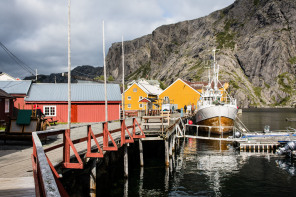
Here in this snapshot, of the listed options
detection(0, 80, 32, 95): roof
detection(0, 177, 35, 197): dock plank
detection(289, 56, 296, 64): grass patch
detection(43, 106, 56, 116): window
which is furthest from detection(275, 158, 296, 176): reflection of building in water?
detection(289, 56, 296, 64): grass patch

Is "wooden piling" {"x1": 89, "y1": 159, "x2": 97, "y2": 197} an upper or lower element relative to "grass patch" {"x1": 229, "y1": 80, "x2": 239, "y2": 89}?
lower

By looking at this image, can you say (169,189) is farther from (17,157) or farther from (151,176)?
(17,157)

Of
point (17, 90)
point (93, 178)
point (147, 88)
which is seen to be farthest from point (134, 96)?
point (93, 178)

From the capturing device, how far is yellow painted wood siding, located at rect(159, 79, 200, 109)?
6825 cm

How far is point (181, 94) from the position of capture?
69312 millimetres

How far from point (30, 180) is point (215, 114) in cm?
3702

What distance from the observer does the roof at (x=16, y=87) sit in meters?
34.8

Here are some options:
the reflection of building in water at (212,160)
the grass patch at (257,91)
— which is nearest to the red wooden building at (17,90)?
the reflection of building in water at (212,160)

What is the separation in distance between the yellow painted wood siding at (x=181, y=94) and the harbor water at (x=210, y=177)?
42650 millimetres

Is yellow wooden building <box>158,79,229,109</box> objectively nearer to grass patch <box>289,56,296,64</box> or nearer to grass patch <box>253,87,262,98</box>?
grass patch <box>253,87,262,98</box>

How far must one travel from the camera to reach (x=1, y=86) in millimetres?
36281

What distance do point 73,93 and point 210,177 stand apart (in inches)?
918

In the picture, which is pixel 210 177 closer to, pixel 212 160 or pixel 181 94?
pixel 212 160

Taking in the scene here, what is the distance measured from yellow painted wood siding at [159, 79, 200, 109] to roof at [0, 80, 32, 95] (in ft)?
133
